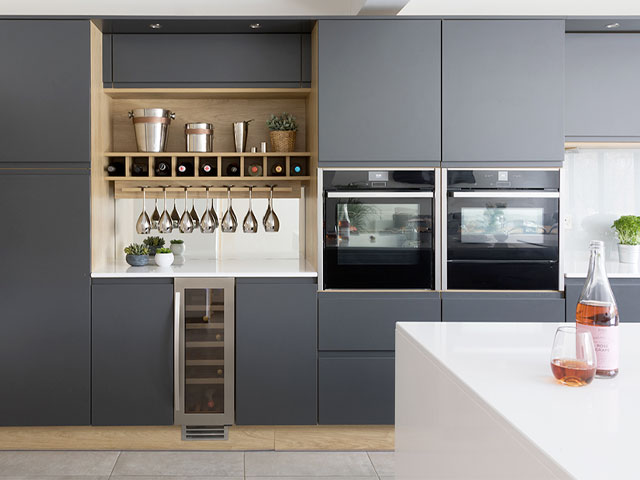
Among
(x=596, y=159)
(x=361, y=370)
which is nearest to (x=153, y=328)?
(x=361, y=370)

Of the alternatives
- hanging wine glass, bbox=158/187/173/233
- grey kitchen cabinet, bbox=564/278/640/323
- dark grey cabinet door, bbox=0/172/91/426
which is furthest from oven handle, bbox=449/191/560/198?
dark grey cabinet door, bbox=0/172/91/426

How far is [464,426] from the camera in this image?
120 cm

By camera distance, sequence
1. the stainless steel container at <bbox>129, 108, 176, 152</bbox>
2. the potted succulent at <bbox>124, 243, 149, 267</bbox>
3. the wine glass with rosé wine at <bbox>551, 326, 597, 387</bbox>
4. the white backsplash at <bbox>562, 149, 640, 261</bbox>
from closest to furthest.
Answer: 1. the wine glass with rosé wine at <bbox>551, 326, 597, 387</bbox>
2. the potted succulent at <bbox>124, 243, 149, 267</bbox>
3. the stainless steel container at <bbox>129, 108, 176, 152</bbox>
4. the white backsplash at <bbox>562, 149, 640, 261</bbox>

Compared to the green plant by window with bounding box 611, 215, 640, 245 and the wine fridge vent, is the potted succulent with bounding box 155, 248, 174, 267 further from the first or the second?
the green plant by window with bounding box 611, 215, 640, 245

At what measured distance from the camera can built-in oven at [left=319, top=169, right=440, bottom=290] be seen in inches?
121

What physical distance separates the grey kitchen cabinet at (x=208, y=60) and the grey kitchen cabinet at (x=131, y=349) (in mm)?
1112

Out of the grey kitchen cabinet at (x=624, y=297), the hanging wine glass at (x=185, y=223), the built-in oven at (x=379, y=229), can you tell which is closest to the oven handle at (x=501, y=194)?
the built-in oven at (x=379, y=229)

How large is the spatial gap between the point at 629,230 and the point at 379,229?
156 cm

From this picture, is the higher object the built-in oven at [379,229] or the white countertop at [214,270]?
the built-in oven at [379,229]

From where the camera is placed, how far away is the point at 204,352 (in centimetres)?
306

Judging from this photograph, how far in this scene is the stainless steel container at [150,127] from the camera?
11.1ft

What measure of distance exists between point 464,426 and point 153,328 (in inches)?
84.8

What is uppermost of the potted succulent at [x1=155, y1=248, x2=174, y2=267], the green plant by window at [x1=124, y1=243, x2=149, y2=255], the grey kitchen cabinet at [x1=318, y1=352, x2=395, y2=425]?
the green plant by window at [x1=124, y1=243, x2=149, y2=255]

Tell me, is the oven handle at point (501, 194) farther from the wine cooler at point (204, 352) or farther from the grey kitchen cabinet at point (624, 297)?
A: the wine cooler at point (204, 352)
